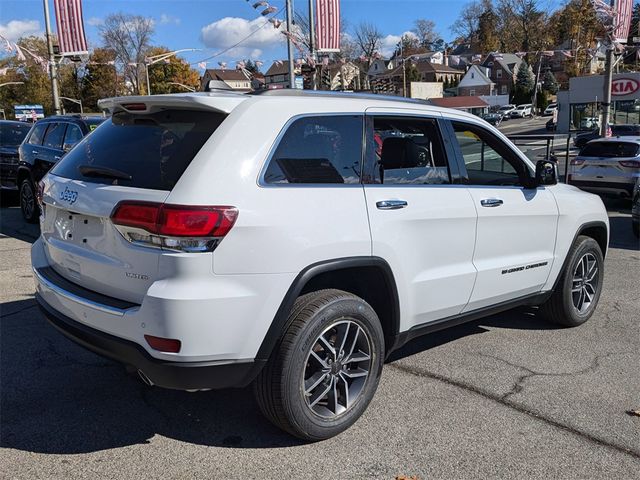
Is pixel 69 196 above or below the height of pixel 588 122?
above

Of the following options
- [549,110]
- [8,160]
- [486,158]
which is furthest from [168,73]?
[486,158]


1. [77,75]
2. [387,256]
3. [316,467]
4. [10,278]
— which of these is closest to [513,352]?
[387,256]

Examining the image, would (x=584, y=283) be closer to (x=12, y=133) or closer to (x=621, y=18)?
(x=12, y=133)

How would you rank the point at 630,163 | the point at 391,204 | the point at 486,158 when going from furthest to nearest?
the point at 630,163, the point at 486,158, the point at 391,204

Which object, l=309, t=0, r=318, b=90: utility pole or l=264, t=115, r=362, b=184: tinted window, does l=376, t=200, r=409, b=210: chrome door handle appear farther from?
l=309, t=0, r=318, b=90: utility pole

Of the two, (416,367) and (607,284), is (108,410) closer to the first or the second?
(416,367)

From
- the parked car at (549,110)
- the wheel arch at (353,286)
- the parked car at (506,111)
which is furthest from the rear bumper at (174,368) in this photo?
the parked car at (549,110)

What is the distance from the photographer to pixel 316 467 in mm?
2963

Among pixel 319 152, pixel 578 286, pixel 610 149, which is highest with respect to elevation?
pixel 319 152

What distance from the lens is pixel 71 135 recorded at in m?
9.28

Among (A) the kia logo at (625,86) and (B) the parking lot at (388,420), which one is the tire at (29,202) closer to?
(B) the parking lot at (388,420)

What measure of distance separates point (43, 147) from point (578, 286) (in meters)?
8.27

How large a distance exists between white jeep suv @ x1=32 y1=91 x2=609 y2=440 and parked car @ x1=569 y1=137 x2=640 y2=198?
32.6 feet

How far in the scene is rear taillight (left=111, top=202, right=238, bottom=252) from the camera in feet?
8.77
